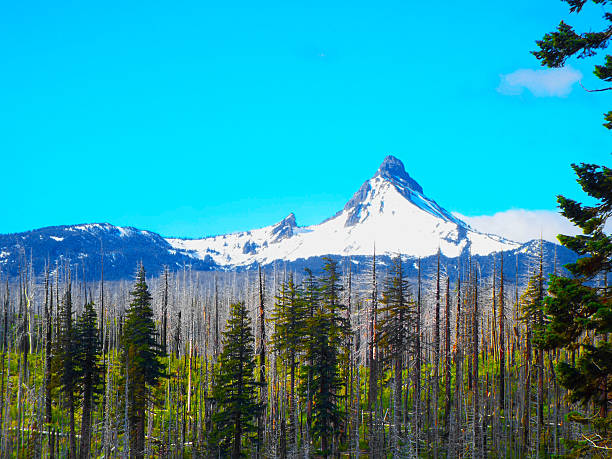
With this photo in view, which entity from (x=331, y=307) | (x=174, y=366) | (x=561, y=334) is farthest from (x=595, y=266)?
(x=174, y=366)

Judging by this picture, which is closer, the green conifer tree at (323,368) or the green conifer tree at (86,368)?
the green conifer tree at (323,368)

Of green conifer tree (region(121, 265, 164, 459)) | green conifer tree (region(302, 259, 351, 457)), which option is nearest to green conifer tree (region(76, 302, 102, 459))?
green conifer tree (region(121, 265, 164, 459))

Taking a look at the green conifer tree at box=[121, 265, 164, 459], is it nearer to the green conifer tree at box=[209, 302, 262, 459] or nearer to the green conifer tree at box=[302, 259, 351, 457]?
the green conifer tree at box=[209, 302, 262, 459]

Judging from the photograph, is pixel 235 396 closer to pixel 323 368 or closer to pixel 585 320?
pixel 323 368

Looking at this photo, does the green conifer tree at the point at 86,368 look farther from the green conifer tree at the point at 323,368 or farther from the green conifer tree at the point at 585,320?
the green conifer tree at the point at 585,320

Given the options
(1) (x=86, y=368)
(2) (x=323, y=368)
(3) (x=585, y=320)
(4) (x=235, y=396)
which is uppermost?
(3) (x=585, y=320)

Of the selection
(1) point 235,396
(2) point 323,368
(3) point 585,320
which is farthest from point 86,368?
(3) point 585,320

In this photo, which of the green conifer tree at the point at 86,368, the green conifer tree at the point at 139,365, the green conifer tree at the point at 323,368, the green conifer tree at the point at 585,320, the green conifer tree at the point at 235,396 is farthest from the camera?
the green conifer tree at the point at 86,368

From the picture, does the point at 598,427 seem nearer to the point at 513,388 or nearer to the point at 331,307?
the point at 331,307

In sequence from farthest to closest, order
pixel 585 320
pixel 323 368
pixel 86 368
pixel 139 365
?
pixel 86 368, pixel 139 365, pixel 323 368, pixel 585 320

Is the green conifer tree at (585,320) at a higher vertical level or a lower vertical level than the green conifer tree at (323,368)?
Answer: higher

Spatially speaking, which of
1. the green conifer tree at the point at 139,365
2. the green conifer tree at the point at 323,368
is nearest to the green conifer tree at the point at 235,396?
the green conifer tree at the point at 323,368

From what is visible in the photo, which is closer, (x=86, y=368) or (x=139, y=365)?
(x=139, y=365)

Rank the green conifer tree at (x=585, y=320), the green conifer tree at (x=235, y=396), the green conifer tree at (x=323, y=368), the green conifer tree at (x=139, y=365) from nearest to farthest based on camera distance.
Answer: the green conifer tree at (x=585, y=320)
the green conifer tree at (x=235, y=396)
the green conifer tree at (x=323, y=368)
the green conifer tree at (x=139, y=365)
